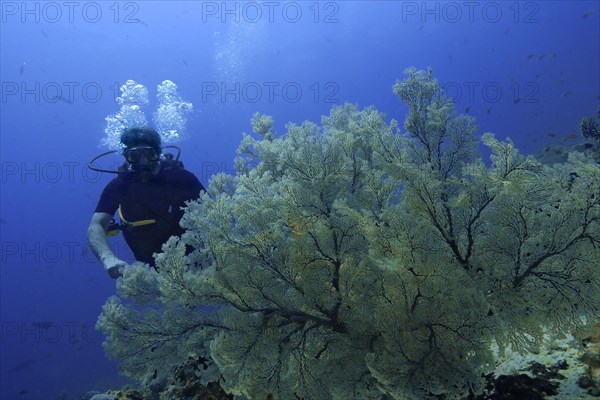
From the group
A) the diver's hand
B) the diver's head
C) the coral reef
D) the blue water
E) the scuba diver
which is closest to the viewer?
the coral reef

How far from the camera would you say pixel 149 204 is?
219 inches

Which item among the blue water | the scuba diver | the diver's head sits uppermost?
the blue water

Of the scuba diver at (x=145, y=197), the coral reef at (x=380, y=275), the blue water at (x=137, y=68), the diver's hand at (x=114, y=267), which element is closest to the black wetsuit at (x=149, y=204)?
the scuba diver at (x=145, y=197)

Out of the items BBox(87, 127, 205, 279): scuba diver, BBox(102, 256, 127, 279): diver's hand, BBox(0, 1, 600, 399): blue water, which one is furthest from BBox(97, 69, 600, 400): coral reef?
BBox(0, 1, 600, 399): blue water

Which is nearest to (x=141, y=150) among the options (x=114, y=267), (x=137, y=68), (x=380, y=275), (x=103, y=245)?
(x=103, y=245)

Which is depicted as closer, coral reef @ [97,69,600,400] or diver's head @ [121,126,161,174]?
coral reef @ [97,69,600,400]

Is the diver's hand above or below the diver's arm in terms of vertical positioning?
below

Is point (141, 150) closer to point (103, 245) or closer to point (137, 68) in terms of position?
point (103, 245)

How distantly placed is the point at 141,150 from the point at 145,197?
0.78 meters

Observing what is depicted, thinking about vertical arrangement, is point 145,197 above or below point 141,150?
below

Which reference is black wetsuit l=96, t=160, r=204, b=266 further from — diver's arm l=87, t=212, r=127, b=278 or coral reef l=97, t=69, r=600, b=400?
coral reef l=97, t=69, r=600, b=400

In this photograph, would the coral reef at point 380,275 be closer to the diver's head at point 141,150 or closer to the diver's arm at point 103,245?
the diver's arm at point 103,245

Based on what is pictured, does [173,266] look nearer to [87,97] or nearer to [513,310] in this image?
[513,310]

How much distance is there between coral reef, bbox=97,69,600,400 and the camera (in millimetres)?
2469
